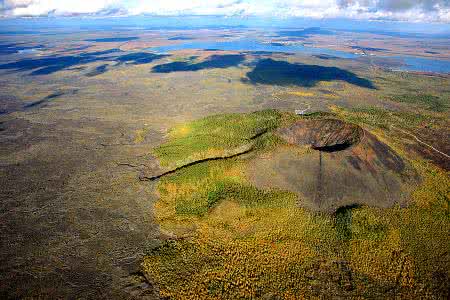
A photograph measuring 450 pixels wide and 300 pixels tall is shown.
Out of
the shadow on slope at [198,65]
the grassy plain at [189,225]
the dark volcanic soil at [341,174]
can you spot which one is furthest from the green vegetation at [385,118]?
the shadow on slope at [198,65]

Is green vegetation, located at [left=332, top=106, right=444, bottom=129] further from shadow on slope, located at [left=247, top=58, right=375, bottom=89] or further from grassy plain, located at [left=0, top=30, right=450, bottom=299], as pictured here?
shadow on slope, located at [left=247, top=58, right=375, bottom=89]

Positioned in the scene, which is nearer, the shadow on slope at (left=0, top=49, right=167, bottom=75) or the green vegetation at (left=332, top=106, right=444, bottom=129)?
the green vegetation at (left=332, top=106, right=444, bottom=129)

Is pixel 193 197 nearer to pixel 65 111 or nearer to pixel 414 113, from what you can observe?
pixel 65 111

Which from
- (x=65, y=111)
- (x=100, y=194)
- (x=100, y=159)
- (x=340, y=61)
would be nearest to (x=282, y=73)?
(x=340, y=61)

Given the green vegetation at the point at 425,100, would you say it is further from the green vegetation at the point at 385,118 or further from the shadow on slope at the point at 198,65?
the shadow on slope at the point at 198,65

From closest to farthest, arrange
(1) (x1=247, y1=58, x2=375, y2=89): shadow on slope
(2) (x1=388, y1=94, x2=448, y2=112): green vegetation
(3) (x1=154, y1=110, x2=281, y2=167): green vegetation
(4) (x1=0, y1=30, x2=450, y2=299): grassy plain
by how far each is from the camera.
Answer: (4) (x1=0, y1=30, x2=450, y2=299): grassy plain < (3) (x1=154, y1=110, x2=281, y2=167): green vegetation < (2) (x1=388, y1=94, x2=448, y2=112): green vegetation < (1) (x1=247, y1=58, x2=375, y2=89): shadow on slope

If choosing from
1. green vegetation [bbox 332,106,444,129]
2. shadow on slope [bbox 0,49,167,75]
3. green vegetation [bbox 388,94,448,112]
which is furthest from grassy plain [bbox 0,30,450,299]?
shadow on slope [bbox 0,49,167,75]
